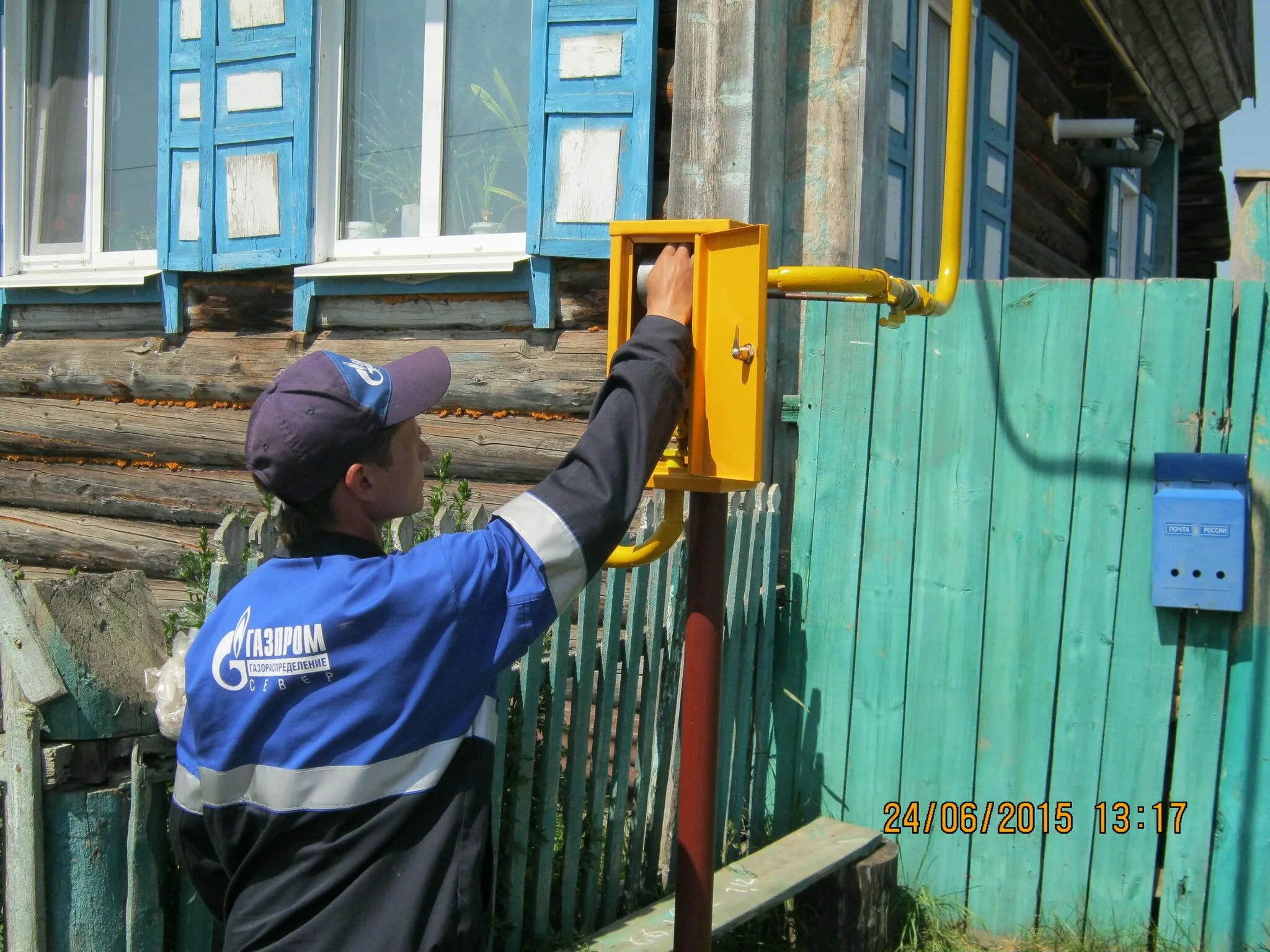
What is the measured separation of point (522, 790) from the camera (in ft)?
9.21

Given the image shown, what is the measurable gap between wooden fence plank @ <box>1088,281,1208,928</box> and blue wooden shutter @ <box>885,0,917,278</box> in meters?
1.45

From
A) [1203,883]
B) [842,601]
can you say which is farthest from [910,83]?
[1203,883]

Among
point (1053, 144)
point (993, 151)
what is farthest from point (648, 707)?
point (1053, 144)

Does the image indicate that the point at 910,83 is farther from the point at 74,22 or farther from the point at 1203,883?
the point at 74,22

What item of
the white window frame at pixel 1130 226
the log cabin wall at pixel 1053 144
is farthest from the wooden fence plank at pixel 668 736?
the white window frame at pixel 1130 226

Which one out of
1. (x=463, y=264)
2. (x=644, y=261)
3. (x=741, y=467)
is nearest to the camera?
(x=741, y=467)

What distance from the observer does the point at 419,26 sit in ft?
16.5

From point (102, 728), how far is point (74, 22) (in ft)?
18.0

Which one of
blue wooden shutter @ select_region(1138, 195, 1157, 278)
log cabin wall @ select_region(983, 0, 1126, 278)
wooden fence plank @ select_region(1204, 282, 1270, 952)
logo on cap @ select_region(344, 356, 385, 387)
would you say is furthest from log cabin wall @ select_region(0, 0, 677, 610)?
blue wooden shutter @ select_region(1138, 195, 1157, 278)

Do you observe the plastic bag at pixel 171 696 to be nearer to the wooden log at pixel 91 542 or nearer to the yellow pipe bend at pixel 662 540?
the yellow pipe bend at pixel 662 540

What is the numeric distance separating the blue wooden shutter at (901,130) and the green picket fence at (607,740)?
1.48 meters

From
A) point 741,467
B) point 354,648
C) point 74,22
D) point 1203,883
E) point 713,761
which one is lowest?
point 1203,883

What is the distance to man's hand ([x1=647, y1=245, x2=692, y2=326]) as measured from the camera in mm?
2006

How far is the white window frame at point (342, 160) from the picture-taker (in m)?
4.78
